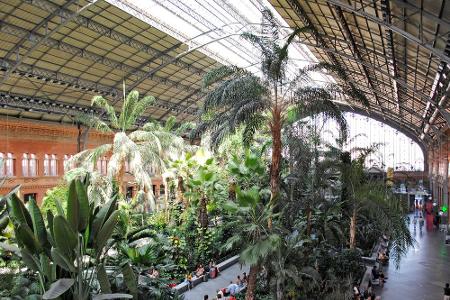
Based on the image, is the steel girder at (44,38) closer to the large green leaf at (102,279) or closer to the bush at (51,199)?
the bush at (51,199)

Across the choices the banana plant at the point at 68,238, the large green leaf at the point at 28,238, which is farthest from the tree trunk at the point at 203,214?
the large green leaf at the point at 28,238

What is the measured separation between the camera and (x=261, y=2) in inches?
991

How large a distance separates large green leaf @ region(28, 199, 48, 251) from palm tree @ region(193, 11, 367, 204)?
607 centimetres

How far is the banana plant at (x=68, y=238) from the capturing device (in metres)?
7.25

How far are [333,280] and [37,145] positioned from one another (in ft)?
79.2

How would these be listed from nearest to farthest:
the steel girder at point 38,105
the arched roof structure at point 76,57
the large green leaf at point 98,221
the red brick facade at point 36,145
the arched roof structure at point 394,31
A: the large green leaf at point 98,221 < the arched roof structure at point 394,31 < the arched roof structure at point 76,57 < the steel girder at point 38,105 < the red brick facade at point 36,145

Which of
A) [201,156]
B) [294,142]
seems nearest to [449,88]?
[294,142]

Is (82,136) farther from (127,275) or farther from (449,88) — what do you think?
(127,275)

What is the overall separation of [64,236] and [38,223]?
3.05 feet

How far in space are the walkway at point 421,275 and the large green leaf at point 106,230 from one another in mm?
10619

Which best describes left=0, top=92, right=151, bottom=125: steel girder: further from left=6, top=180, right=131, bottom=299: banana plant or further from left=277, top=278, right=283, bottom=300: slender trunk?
left=6, top=180, right=131, bottom=299: banana plant

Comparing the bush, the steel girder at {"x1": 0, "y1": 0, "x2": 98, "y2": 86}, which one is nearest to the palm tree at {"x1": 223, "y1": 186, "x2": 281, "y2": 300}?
the bush

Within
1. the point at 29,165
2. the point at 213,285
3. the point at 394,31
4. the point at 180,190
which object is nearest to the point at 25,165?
the point at 29,165

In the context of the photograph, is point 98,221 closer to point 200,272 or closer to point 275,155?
point 275,155
